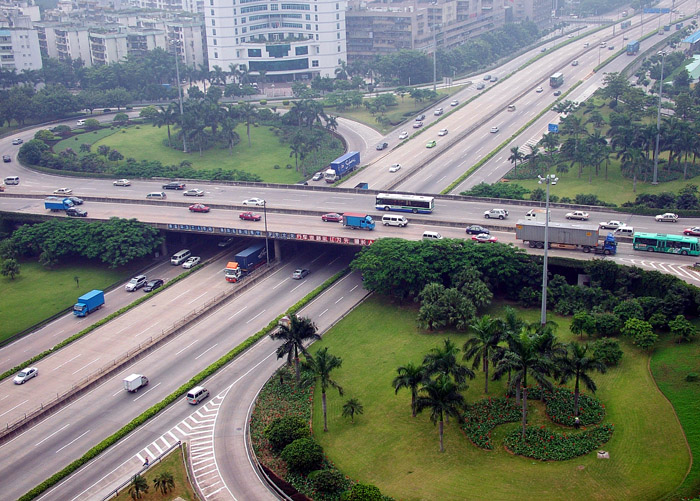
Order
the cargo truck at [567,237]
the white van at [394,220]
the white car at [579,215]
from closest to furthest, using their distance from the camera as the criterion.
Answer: the cargo truck at [567,237] < the white car at [579,215] < the white van at [394,220]

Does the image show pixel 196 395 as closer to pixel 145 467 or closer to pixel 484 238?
pixel 145 467

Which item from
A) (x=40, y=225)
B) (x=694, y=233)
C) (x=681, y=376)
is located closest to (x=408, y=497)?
(x=681, y=376)

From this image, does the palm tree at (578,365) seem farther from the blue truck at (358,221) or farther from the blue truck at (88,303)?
the blue truck at (88,303)

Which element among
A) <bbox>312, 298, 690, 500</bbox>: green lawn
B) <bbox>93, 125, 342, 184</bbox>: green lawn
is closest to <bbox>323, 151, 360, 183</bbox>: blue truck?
<bbox>93, 125, 342, 184</bbox>: green lawn

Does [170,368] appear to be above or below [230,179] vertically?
below

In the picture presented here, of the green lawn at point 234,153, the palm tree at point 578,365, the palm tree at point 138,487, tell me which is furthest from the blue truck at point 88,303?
the palm tree at point 578,365

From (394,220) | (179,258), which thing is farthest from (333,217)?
(179,258)

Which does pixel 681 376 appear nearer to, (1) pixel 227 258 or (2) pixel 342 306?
(2) pixel 342 306
